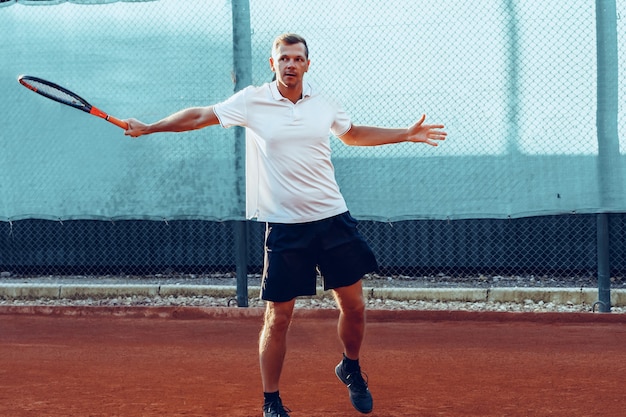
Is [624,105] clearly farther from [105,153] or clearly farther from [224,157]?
[105,153]

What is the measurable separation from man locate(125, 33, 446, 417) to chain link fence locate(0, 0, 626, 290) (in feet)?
8.49

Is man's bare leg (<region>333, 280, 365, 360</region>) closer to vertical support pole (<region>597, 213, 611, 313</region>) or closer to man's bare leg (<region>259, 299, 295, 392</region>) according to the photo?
man's bare leg (<region>259, 299, 295, 392</region>)

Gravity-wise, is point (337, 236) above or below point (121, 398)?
above

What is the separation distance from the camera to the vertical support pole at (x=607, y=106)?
6.38 meters

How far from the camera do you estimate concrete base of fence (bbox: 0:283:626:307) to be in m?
7.09

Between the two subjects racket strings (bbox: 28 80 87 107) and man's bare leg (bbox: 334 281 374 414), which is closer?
man's bare leg (bbox: 334 281 374 414)

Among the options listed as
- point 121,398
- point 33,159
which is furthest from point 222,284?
point 121,398

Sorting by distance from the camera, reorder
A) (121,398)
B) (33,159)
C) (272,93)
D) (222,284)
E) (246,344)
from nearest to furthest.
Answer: (272,93) → (121,398) → (246,344) → (33,159) → (222,284)

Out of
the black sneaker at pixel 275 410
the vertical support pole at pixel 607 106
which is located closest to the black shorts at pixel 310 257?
the black sneaker at pixel 275 410

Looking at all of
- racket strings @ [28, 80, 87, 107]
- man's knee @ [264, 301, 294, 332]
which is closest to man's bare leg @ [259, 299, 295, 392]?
man's knee @ [264, 301, 294, 332]

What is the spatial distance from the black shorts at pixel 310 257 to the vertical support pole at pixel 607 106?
2.87 m

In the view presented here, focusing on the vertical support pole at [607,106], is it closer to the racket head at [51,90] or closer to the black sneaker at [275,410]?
the black sneaker at [275,410]

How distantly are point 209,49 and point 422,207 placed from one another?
191cm

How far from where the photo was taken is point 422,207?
6.73m
